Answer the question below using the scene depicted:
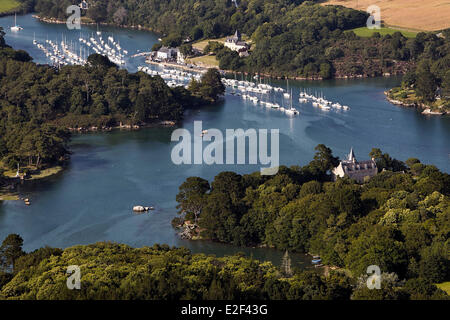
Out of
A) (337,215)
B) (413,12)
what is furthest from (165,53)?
(337,215)

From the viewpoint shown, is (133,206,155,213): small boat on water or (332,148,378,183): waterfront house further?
(332,148,378,183): waterfront house

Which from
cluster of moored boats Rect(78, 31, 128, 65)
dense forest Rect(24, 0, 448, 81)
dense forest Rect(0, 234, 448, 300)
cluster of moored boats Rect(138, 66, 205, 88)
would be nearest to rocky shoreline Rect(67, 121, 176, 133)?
cluster of moored boats Rect(138, 66, 205, 88)

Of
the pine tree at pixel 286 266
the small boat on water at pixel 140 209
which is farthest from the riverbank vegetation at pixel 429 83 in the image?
the pine tree at pixel 286 266

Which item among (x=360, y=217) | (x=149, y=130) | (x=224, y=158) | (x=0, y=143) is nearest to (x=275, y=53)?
(x=149, y=130)

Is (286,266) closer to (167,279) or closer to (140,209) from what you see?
(167,279)

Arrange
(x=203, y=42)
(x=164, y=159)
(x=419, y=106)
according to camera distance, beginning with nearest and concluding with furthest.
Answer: (x=164, y=159)
(x=419, y=106)
(x=203, y=42)

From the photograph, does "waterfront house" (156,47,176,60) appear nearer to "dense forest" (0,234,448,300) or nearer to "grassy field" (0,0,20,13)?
"grassy field" (0,0,20,13)

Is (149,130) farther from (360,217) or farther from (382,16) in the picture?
(382,16)
